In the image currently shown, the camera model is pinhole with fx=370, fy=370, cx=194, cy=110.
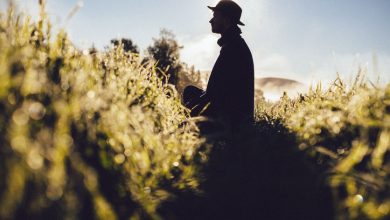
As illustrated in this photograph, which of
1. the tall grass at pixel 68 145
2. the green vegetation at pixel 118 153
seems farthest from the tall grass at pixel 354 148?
the tall grass at pixel 68 145

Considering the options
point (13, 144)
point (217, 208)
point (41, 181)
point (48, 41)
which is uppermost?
point (48, 41)

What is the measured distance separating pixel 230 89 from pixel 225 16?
155cm

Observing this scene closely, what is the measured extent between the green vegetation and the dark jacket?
1.90 metres

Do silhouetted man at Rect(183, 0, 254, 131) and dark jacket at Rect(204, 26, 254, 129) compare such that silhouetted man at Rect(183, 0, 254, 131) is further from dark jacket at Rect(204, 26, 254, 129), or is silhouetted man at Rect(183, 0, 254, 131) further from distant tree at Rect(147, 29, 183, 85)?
distant tree at Rect(147, 29, 183, 85)

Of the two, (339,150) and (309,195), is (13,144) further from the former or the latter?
(339,150)

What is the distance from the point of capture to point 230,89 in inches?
190

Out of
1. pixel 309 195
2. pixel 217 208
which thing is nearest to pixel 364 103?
pixel 309 195

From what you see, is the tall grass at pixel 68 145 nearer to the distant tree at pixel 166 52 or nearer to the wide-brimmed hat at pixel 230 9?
the wide-brimmed hat at pixel 230 9

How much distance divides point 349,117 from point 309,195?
71 cm

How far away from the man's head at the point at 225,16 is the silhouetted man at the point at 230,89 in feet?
0.86

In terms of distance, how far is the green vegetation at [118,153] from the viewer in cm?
134

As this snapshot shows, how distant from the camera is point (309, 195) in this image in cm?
193

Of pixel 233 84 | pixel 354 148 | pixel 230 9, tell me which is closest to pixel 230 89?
pixel 233 84

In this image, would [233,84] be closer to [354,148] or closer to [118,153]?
[354,148]
